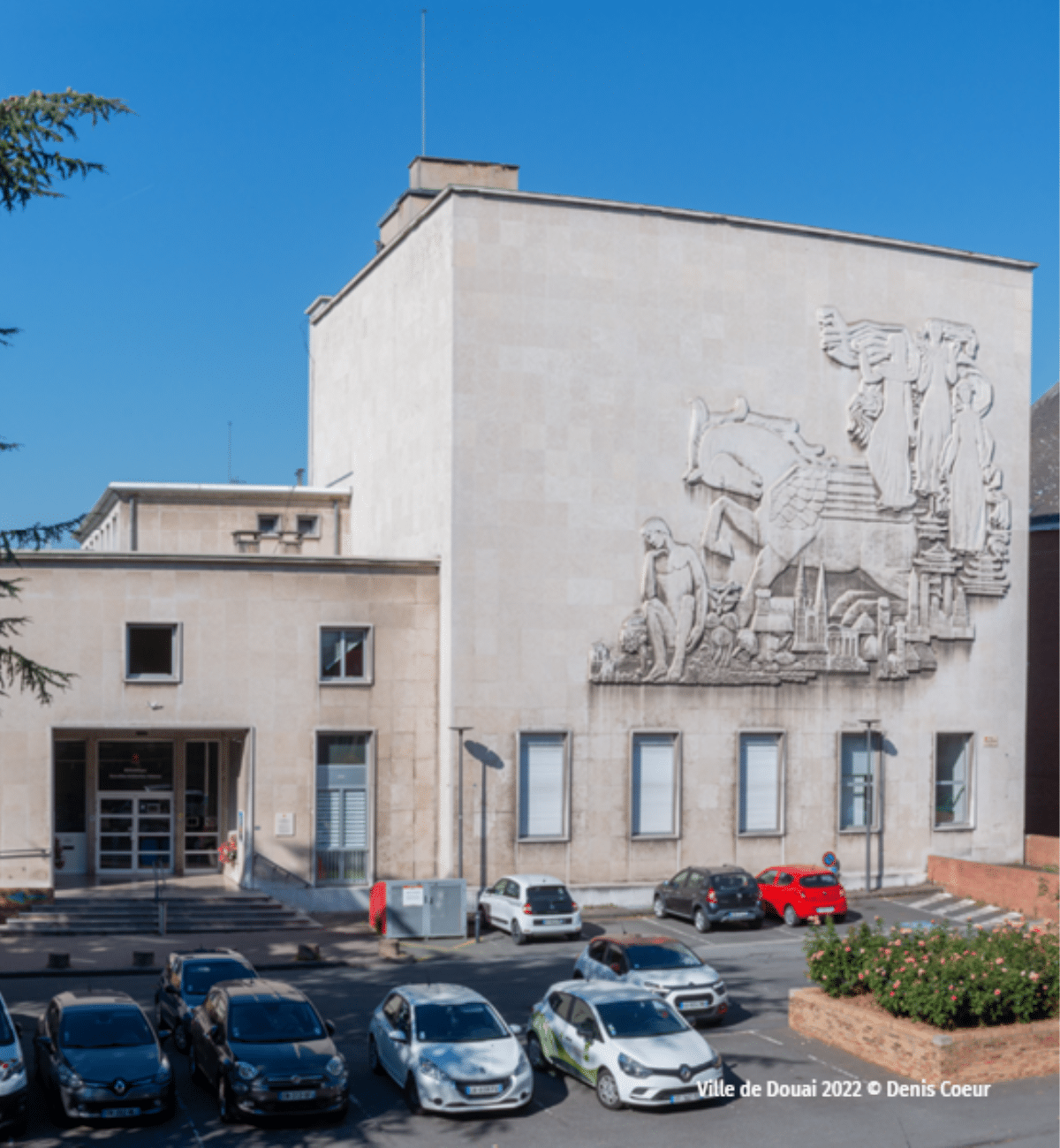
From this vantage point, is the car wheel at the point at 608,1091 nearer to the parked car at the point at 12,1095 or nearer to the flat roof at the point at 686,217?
the parked car at the point at 12,1095

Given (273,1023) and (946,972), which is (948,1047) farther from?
(273,1023)

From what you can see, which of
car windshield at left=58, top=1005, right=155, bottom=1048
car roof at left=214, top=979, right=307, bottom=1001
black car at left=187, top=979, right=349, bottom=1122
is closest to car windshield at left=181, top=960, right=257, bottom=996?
car roof at left=214, top=979, right=307, bottom=1001

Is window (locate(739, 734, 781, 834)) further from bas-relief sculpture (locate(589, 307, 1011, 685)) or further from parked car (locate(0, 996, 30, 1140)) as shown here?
parked car (locate(0, 996, 30, 1140))

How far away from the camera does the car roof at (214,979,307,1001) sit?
2117cm

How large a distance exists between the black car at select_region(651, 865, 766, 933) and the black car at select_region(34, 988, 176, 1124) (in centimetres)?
1714

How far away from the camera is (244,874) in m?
36.9

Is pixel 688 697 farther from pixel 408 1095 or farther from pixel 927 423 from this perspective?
pixel 408 1095

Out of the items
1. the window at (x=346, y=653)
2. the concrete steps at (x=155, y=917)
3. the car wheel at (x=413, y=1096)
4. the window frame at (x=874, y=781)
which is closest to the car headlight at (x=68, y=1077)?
the car wheel at (x=413, y=1096)

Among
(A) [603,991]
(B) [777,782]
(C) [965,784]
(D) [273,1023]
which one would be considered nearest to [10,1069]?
(D) [273,1023]

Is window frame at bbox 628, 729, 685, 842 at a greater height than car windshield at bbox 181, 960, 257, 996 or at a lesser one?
greater

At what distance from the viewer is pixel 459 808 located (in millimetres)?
36250

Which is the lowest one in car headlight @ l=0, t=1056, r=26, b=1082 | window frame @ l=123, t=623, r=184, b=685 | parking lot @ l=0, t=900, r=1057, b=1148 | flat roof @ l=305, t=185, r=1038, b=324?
parking lot @ l=0, t=900, r=1057, b=1148

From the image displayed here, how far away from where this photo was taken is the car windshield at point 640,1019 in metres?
21.0

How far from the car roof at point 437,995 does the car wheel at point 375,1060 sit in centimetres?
89
